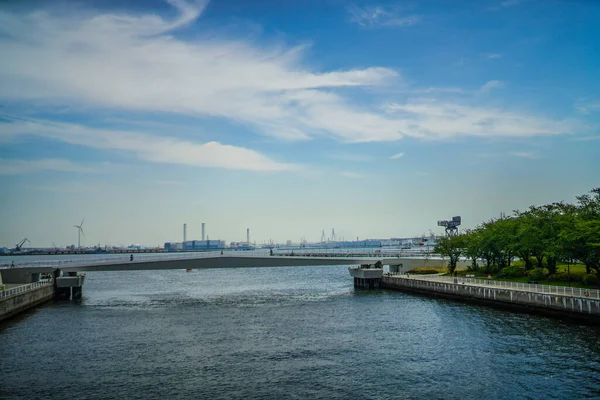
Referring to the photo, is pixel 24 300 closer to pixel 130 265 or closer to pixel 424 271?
pixel 130 265

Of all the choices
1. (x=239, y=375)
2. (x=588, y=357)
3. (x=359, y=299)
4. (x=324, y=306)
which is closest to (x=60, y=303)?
(x=324, y=306)

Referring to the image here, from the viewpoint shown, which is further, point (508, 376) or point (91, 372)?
point (91, 372)

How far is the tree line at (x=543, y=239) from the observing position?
63.3 meters

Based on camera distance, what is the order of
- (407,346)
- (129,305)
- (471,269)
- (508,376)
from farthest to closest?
1. (471,269)
2. (129,305)
3. (407,346)
4. (508,376)

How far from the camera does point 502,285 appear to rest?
7206 cm

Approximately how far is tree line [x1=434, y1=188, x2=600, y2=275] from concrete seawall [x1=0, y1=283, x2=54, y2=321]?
72343 millimetres

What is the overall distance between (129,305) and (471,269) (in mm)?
68808

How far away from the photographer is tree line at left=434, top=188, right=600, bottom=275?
63.3 meters

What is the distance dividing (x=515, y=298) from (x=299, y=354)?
34.8 metres

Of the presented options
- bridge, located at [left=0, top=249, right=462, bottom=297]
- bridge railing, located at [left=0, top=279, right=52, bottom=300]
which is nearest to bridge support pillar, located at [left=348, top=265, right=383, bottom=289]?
bridge, located at [left=0, top=249, right=462, bottom=297]

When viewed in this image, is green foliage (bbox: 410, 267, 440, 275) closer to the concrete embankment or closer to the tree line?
the tree line

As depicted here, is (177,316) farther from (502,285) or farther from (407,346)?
(502,285)

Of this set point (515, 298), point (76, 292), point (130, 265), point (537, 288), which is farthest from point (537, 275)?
point (76, 292)

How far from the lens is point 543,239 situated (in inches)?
3022
